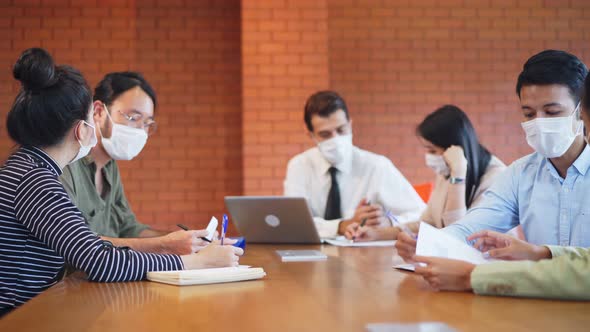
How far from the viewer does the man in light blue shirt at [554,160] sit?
218 centimetres

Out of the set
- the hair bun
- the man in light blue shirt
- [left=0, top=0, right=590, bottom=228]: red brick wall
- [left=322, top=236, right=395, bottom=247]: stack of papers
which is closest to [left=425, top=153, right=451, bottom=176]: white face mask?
[left=322, top=236, right=395, bottom=247]: stack of papers

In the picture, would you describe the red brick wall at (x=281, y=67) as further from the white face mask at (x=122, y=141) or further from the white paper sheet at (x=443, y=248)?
the white paper sheet at (x=443, y=248)

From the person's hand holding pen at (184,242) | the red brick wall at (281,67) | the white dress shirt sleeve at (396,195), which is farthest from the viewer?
the red brick wall at (281,67)

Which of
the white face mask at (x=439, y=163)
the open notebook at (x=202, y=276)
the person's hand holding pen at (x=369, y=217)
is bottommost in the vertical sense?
the person's hand holding pen at (x=369, y=217)

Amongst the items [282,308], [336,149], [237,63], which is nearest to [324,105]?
[336,149]

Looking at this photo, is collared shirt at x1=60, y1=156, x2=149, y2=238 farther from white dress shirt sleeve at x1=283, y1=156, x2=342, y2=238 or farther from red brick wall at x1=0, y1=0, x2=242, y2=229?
red brick wall at x1=0, y1=0, x2=242, y2=229

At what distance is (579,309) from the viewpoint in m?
1.36

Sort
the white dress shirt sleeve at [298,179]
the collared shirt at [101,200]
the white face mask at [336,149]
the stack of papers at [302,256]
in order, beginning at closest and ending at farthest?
the stack of papers at [302,256]
the collared shirt at [101,200]
the white face mask at [336,149]
the white dress shirt sleeve at [298,179]

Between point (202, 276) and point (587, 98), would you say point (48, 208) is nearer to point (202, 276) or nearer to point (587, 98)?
point (202, 276)

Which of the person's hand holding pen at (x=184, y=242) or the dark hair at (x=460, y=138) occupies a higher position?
the dark hair at (x=460, y=138)

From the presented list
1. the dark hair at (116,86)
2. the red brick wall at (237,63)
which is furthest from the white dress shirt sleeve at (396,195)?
the red brick wall at (237,63)

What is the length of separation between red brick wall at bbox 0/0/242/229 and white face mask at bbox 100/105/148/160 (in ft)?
9.05

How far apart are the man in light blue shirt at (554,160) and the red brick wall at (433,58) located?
11.1 feet

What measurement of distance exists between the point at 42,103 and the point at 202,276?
0.69 m
